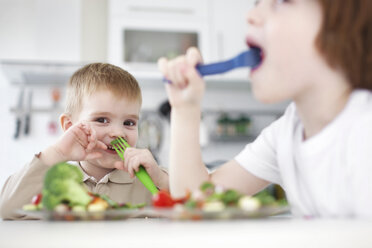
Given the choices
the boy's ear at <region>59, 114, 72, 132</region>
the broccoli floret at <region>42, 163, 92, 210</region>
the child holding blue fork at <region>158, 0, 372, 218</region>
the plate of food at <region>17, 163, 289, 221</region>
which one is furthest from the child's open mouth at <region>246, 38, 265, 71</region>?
the boy's ear at <region>59, 114, 72, 132</region>

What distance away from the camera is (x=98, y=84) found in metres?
1.27

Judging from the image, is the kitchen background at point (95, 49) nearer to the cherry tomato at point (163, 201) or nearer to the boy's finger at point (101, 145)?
the boy's finger at point (101, 145)

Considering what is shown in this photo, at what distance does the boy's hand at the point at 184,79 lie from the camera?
704 mm

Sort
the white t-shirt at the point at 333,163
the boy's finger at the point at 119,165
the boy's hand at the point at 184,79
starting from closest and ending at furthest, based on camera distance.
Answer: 1. the white t-shirt at the point at 333,163
2. the boy's hand at the point at 184,79
3. the boy's finger at the point at 119,165

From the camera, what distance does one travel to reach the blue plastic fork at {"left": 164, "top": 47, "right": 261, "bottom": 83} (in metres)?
0.71

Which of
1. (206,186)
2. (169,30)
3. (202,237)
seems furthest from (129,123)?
(169,30)

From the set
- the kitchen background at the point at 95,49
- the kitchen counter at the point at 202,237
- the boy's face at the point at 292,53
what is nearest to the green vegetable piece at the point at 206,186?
the kitchen counter at the point at 202,237

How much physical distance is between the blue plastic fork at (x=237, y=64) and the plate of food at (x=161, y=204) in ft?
0.84

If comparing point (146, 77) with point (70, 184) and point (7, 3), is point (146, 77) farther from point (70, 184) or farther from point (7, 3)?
point (70, 184)

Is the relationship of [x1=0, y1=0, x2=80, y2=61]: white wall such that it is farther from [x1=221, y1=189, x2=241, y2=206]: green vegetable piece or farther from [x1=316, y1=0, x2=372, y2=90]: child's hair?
[x1=221, y1=189, x2=241, y2=206]: green vegetable piece

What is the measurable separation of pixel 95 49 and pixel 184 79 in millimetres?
2578

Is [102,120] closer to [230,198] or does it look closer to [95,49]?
[230,198]

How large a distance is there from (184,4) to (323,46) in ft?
8.40

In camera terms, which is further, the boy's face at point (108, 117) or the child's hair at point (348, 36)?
the boy's face at point (108, 117)
